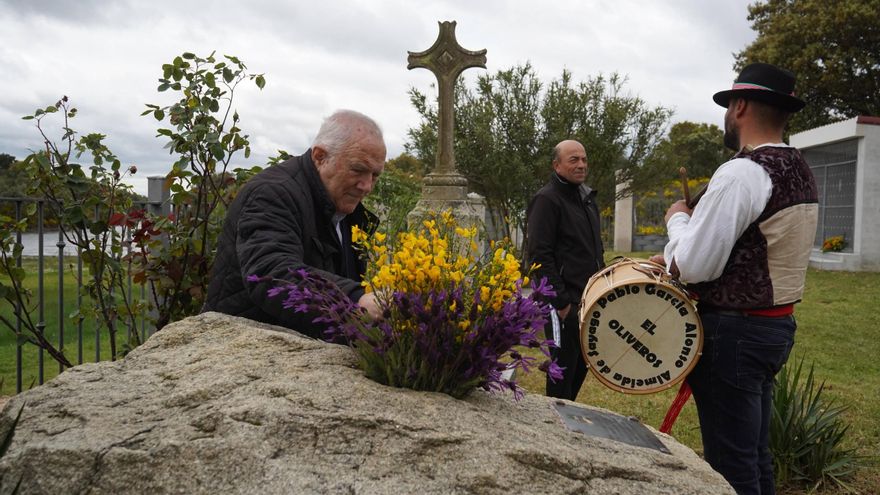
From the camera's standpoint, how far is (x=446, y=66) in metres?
8.99

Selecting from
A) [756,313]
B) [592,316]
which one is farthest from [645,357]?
[756,313]

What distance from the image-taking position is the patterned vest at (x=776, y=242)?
2.68 m

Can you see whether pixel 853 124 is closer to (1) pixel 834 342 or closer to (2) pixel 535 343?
(1) pixel 834 342

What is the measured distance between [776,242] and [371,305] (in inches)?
65.3

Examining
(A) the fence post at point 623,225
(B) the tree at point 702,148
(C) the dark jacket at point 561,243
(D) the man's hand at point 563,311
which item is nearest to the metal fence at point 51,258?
(C) the dark jacket at point 561,243

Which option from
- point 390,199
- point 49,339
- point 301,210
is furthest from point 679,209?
point 49,339

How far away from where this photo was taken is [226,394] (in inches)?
77.0

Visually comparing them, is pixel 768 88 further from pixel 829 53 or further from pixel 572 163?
pixel 829 53

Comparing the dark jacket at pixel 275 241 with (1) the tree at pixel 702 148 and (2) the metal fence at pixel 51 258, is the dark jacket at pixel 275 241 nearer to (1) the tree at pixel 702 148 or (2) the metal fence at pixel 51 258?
(2) the metal fence at pixel 51 258

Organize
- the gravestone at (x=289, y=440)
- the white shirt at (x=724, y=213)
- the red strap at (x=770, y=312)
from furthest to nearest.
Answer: the red strap at (x=770, y=312) → the white shirt at (x=724, y=213) → the gravestone at (x=289, y=440)

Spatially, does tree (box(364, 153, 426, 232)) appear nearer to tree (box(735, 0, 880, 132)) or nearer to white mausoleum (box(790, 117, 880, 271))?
white mausoleum (box(790, 117, 880, 271))

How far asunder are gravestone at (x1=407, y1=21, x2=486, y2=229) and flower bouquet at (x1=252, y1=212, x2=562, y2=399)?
657 centimetres

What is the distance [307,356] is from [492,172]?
10573 millimetres

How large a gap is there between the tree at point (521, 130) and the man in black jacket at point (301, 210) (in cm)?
963
